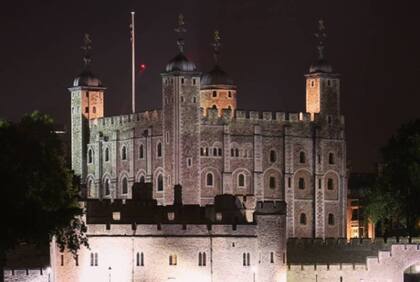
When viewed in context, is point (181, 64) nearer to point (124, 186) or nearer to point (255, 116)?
point (255, 116)

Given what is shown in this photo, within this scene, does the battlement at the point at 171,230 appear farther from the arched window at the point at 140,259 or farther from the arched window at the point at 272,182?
the arched window at the point at 272,182

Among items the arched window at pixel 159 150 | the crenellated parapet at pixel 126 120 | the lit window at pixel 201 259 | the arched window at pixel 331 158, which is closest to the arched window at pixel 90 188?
the crenellated parapet at pixel 126 120

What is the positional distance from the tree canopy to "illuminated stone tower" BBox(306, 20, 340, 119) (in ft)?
141

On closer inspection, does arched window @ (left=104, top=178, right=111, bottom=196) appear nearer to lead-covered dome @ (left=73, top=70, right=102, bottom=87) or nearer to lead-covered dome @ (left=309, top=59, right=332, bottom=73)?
lead-covered dome @ (left=73, top=70, right=102, bottom=87)

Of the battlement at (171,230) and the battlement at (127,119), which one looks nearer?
the battlement at (171,230)

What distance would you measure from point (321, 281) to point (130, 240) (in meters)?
11.4

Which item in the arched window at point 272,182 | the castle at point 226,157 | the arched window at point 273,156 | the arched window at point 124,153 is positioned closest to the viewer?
the castle at point 226,157

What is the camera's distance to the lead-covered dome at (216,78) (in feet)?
549

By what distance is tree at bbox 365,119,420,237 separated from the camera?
14688 centimetres

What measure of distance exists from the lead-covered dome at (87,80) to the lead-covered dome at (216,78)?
8251 millimetres

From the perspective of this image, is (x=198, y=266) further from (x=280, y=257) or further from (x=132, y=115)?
(x=132, y=115)

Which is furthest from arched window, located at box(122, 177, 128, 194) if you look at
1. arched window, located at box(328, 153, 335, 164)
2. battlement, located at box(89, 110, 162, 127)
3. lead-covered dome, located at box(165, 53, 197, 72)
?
arched window, located at box(328, 153, 335, 164)

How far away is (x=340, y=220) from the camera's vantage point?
551ft

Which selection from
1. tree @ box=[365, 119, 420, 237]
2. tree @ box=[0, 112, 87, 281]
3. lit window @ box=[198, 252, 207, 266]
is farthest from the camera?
tree @ box=[365, 119, 420, 237]
